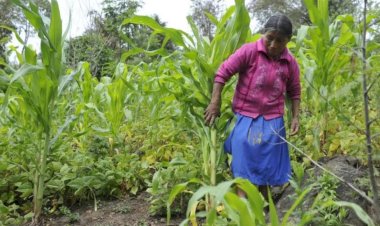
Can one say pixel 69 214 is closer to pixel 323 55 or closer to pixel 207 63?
pixel 207 63

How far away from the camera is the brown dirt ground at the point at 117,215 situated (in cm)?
285

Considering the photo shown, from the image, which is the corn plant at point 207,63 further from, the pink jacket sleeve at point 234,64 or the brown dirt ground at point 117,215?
the brown dirt ground at point 117,215

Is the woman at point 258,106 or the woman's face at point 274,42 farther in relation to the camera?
the woman at point 258,106

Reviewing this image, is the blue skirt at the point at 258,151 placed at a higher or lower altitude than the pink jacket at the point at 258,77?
lower

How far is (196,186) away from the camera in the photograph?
9.48ft

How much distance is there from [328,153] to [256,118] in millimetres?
1158

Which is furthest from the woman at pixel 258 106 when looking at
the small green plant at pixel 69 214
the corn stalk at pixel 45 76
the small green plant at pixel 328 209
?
the small green plant at pixel 69 214

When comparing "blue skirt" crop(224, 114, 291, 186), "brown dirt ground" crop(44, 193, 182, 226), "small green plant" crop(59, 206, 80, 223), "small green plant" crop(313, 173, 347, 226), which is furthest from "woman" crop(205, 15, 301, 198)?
"small green plant" crop(59, 206, 80, 223)

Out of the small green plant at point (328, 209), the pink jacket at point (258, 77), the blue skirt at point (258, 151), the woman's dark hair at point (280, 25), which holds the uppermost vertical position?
the woman's dark hair at point (280, 25)

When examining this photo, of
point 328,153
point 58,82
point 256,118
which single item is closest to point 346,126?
point 328,153

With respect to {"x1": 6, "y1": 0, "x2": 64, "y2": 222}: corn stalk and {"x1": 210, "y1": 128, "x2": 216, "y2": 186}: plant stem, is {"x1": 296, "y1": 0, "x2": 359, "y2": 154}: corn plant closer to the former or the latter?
{"x1": 210, "y1": 128, "x2": 216, "y2": 186}: plant stem

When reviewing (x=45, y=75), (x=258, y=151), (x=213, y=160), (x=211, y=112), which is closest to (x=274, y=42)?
(x=211, y=112)

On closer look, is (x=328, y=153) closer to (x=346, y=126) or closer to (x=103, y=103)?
(x=346, y=126)

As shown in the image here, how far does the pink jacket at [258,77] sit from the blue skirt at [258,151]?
0.06 metres
